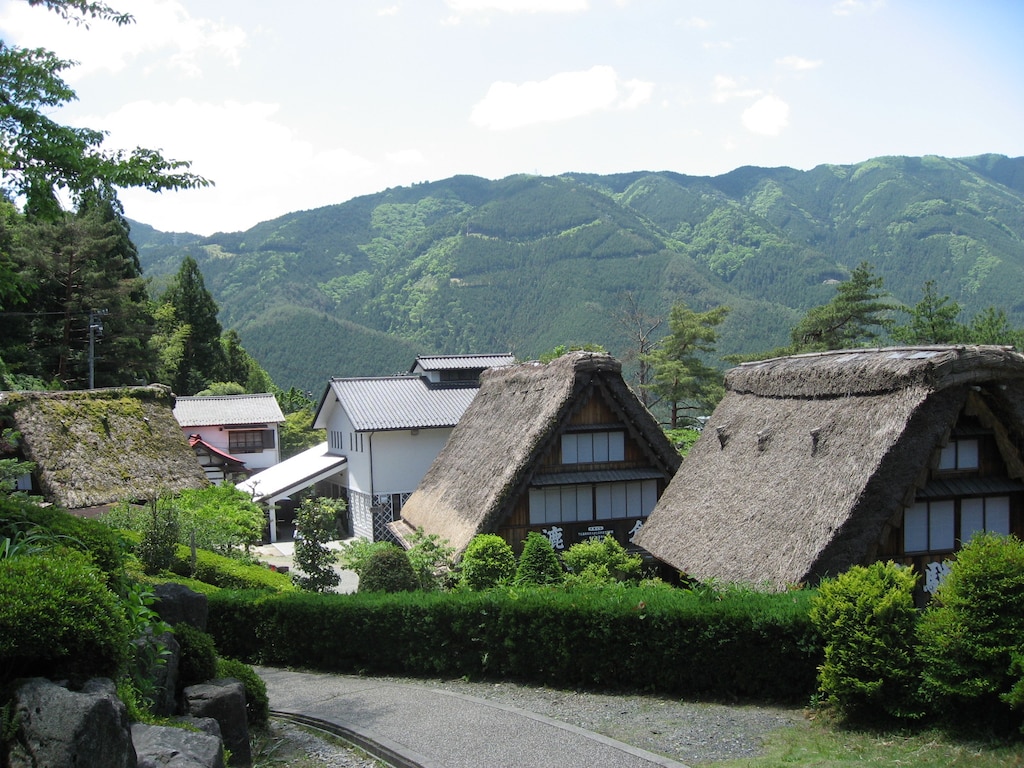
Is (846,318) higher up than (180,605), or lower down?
higher up

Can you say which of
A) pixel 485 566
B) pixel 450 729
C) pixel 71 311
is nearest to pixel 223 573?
pixel 485 566

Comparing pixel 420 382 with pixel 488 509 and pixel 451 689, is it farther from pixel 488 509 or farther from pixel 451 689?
pixel 451 689

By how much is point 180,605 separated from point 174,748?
11.6 feet

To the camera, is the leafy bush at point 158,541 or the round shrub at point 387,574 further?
the leafy bush at point 158,541

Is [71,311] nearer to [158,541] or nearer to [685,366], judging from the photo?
[158,541]

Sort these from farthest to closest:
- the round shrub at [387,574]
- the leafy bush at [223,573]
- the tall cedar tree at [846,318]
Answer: the tall cedar tree at [846,318] → the leafy bush at [223,573] → the round shrub at [387,574]

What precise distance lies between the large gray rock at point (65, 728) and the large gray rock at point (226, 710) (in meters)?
2.79

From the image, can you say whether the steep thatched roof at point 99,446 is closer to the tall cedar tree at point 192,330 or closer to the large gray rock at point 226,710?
the large gray rock at point 226,710

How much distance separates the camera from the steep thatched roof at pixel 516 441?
20.9m

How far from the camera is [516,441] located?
22.2 metres

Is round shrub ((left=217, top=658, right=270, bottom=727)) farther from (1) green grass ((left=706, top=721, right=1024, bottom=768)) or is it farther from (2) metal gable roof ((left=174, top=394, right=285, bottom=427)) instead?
(2) metal gable roof ((left=174, top=394, right=285, bottom=427))

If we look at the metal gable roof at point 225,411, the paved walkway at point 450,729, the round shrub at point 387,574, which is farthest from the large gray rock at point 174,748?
the metal gable roof at point 225,411

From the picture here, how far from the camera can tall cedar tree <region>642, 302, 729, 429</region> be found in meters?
41.3

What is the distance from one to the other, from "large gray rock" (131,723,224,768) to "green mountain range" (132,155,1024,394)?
259ft
